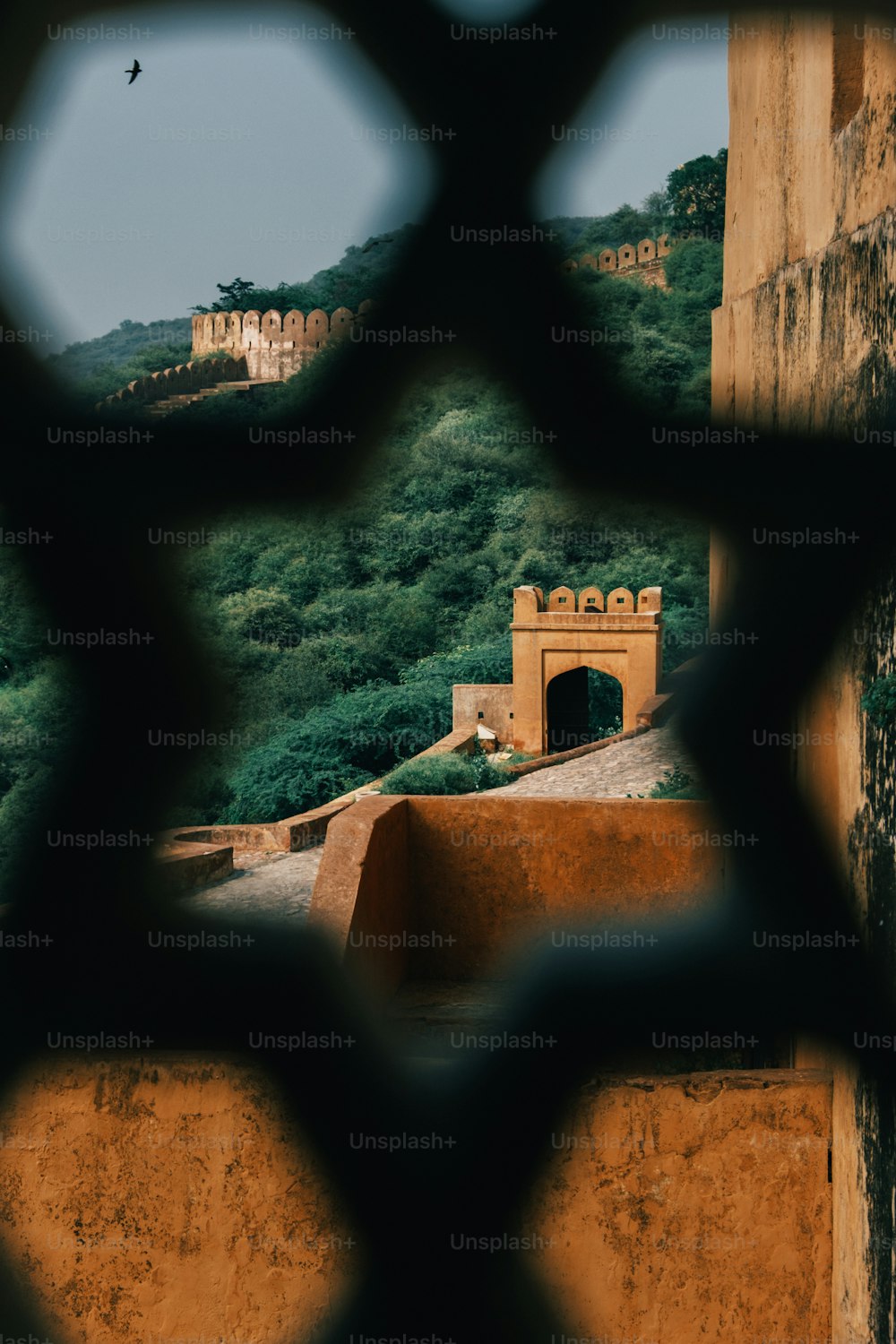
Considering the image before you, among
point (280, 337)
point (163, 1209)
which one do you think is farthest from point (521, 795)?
point (163, 1209)

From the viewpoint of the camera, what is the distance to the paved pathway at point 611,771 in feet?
18.0

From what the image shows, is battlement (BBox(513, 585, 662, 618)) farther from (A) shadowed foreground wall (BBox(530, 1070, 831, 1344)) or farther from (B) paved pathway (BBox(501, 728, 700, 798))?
(A) shadowed foreground wall (BBox(530, 1070, 831, 1344))

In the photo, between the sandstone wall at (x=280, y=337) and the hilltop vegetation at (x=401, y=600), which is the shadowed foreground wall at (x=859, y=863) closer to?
the sandstone wall at (x=280, y=337)

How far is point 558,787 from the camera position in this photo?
228 inches

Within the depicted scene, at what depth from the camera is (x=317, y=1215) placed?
1480 mm

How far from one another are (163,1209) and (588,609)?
310 inches

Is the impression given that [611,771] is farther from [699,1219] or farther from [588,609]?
[699,1219]

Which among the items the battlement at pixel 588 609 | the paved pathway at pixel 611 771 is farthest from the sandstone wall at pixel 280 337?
the battlement at pixel 588 609

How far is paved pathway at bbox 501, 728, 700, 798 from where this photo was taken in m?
5.48

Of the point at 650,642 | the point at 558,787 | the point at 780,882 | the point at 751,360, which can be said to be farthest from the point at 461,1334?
the point at 650,642

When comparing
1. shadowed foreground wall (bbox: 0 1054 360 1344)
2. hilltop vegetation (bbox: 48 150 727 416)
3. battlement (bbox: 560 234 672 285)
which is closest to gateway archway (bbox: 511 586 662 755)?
battlement (bbox: 560 234 672 285)

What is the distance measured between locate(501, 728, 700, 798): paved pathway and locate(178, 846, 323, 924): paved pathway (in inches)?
35.4

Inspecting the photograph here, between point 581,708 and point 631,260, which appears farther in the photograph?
point 581,708

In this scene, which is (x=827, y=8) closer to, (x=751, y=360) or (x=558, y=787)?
(x=751, y=360)
